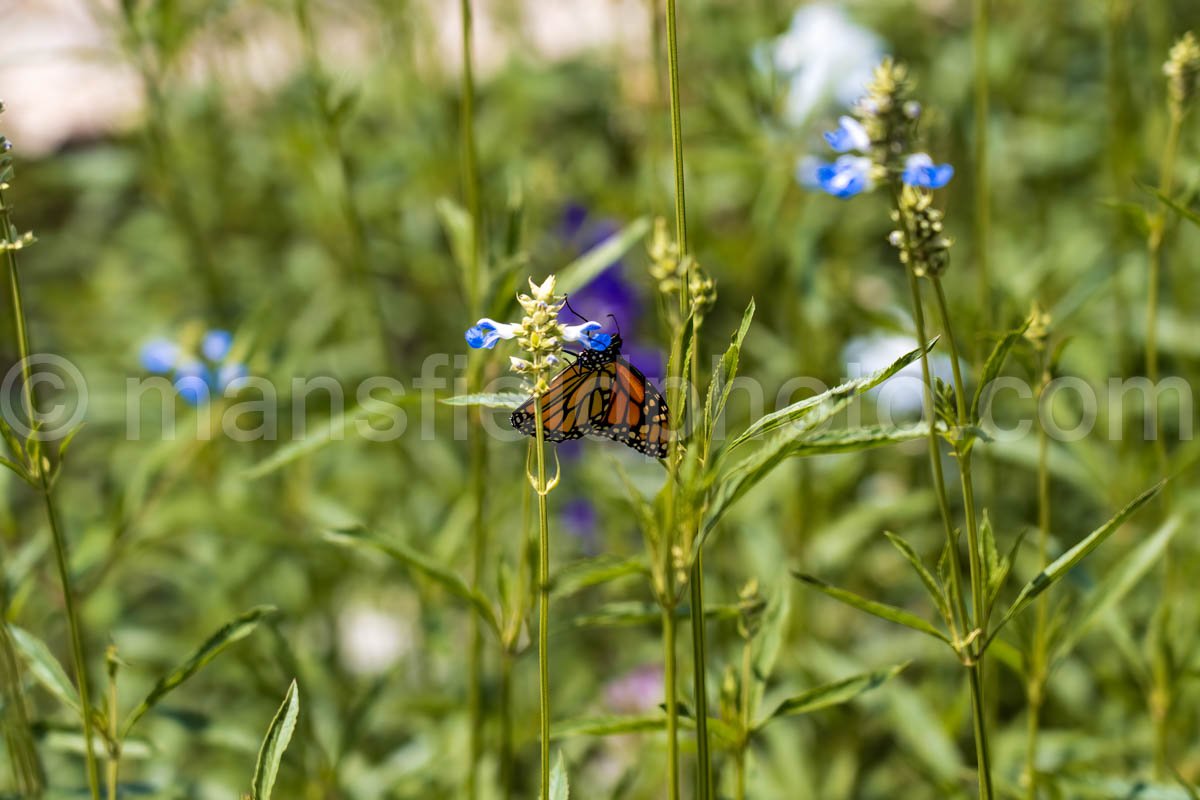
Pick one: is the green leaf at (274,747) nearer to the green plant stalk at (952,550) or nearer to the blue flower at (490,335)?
the blue flower at (490,335)

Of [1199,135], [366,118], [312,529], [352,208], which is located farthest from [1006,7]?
[312,529]

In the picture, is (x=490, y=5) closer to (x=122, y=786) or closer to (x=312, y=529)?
(x=312, y=529)

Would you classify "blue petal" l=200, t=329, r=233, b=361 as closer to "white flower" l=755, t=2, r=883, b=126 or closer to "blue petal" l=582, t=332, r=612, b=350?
"blue petal" l=582, t=332, r=612, b=350

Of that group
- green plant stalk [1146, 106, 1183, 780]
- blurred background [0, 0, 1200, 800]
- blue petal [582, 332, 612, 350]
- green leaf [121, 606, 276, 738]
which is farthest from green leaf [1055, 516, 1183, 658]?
green leaf [121, 606, 276, 738]

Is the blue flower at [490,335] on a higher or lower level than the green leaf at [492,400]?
higher

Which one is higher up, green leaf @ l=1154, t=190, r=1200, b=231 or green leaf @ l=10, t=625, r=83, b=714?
green leaf @ l=1154, t=190, r=1200, b=231

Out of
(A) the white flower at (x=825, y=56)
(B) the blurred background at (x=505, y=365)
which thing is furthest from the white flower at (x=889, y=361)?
(A) the white flower at (x=825, y=56)
